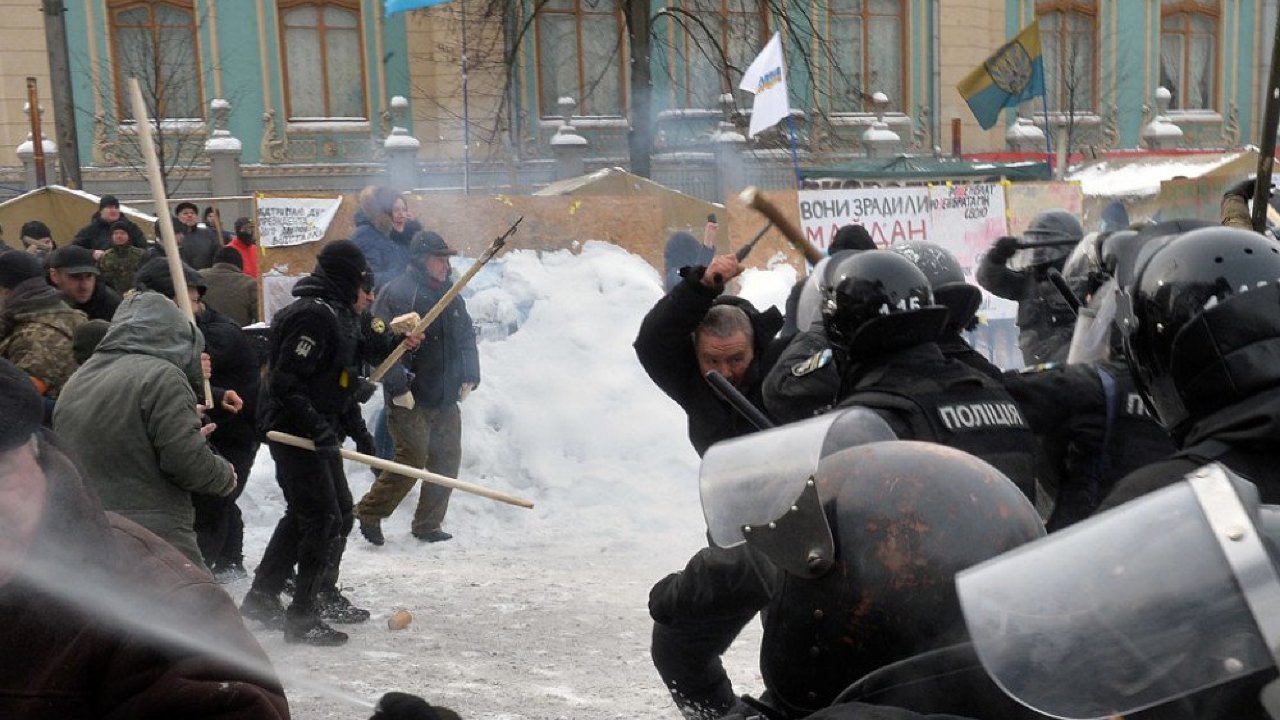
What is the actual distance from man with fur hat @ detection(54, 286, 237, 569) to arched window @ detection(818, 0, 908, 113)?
23909mm

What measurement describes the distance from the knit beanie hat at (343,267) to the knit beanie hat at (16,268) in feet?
4.56

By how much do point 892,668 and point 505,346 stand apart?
9784 millimetres

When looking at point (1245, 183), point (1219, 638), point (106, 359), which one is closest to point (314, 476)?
point (106, 359)

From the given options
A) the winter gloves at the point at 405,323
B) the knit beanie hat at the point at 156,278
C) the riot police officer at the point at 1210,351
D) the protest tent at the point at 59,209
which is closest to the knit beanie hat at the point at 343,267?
the knit beanie hat at the point at 156,278

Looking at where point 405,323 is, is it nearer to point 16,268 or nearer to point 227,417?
point 227,417

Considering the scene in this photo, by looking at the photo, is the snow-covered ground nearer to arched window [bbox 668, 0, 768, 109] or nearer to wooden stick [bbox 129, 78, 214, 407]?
wooden stick [bbox 129, 78, 214, 407]

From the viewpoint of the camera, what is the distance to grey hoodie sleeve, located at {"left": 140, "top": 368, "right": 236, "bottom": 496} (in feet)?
18.1

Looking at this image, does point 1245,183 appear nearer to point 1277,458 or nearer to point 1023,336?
point 1023,336

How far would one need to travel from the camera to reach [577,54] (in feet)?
89.0

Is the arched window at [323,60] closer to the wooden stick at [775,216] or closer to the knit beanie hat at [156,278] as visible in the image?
the knit beanie hat at [156,278]

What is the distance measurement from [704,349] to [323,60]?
23.1 metres

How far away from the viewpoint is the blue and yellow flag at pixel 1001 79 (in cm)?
1616

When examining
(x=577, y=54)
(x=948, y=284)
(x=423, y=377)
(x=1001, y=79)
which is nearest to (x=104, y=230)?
(x=423, y=377)

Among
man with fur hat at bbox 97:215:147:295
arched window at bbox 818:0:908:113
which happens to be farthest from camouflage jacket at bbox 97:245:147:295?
arched window at bbox 818:0:908:113
